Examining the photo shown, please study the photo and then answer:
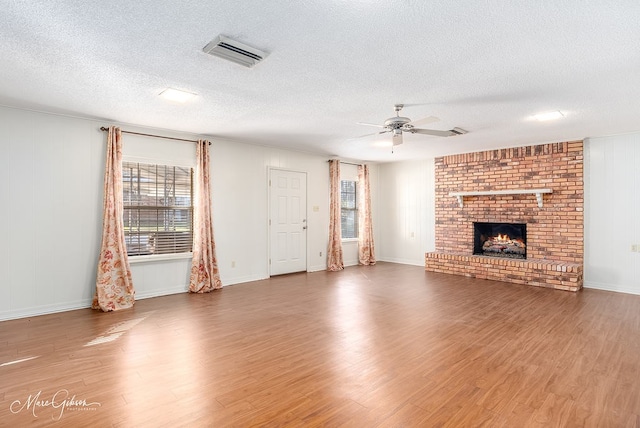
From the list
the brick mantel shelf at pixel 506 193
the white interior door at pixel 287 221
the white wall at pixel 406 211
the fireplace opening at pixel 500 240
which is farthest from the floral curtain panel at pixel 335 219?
the fireplace opening at pixel 500 240

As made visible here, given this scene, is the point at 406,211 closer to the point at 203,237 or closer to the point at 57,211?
the point at 203,237

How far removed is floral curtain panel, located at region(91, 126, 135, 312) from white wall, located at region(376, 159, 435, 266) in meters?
6.15

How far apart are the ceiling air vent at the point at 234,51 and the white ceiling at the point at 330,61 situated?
8cm

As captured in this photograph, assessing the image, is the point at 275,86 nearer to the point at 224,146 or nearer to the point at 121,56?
the point at 121,56

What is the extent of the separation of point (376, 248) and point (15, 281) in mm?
7280

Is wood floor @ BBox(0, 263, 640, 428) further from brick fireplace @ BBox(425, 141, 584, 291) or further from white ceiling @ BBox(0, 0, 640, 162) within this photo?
white ceiling @ BBox(0, 0, 640, 162)

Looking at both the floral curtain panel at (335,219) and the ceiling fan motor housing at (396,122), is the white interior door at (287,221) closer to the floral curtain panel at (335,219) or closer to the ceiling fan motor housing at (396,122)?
the floral curtain panel at (335,219)

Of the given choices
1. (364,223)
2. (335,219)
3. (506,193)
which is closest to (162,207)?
(335,219)

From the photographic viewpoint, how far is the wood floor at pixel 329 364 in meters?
2.29

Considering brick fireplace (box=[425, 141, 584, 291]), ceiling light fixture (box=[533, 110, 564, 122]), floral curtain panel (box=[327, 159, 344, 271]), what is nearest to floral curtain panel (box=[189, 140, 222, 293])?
floral curtain panel (box=[327, 159, 344, 271])

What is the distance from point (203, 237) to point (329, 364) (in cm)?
358

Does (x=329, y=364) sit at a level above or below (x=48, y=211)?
below

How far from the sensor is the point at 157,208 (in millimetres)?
5543

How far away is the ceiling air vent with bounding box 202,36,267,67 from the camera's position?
2.64 metres
